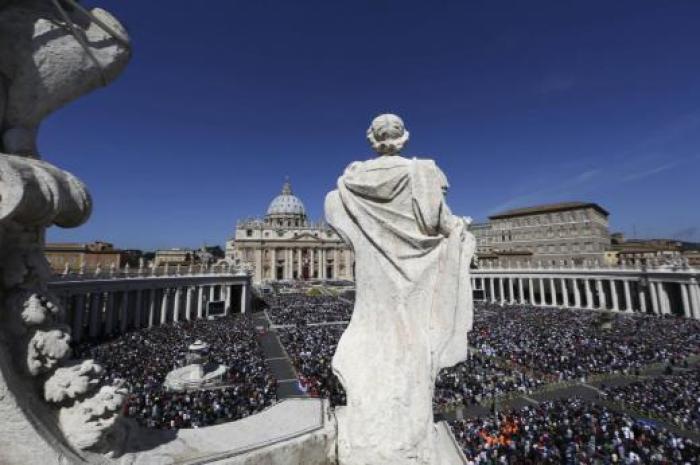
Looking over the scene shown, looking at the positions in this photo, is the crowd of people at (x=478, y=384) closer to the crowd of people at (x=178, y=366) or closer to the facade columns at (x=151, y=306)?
the crowd of people at (x=178, y=366)

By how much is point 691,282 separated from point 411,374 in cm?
4914

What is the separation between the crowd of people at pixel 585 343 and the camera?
20.7 metres

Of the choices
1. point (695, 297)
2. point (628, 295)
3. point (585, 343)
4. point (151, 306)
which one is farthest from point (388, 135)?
point (628, 295)

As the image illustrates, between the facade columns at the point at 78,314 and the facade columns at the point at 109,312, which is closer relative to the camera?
the facade columns at the point at 78,314

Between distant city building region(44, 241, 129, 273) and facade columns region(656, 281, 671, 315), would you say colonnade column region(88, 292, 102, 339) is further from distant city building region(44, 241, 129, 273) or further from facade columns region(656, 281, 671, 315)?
facade columns region(656, 281, 671, 315)

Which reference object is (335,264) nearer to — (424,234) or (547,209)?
(547,209)

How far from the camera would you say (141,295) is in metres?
39.2

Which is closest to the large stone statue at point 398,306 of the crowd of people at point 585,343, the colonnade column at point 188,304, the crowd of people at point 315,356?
the crowd of people at point 315,356

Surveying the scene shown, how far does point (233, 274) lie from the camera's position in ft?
173

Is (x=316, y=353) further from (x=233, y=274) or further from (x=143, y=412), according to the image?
(x=233, y=274)

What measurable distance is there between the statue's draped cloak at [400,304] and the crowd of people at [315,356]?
301 inches

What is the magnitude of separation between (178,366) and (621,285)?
5539cm

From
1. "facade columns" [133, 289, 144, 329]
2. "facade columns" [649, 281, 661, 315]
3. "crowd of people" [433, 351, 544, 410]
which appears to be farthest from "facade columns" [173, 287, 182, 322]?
"facade columns" [649, 281, 661, 315]

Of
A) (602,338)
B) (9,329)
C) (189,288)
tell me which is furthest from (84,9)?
(189,288)
